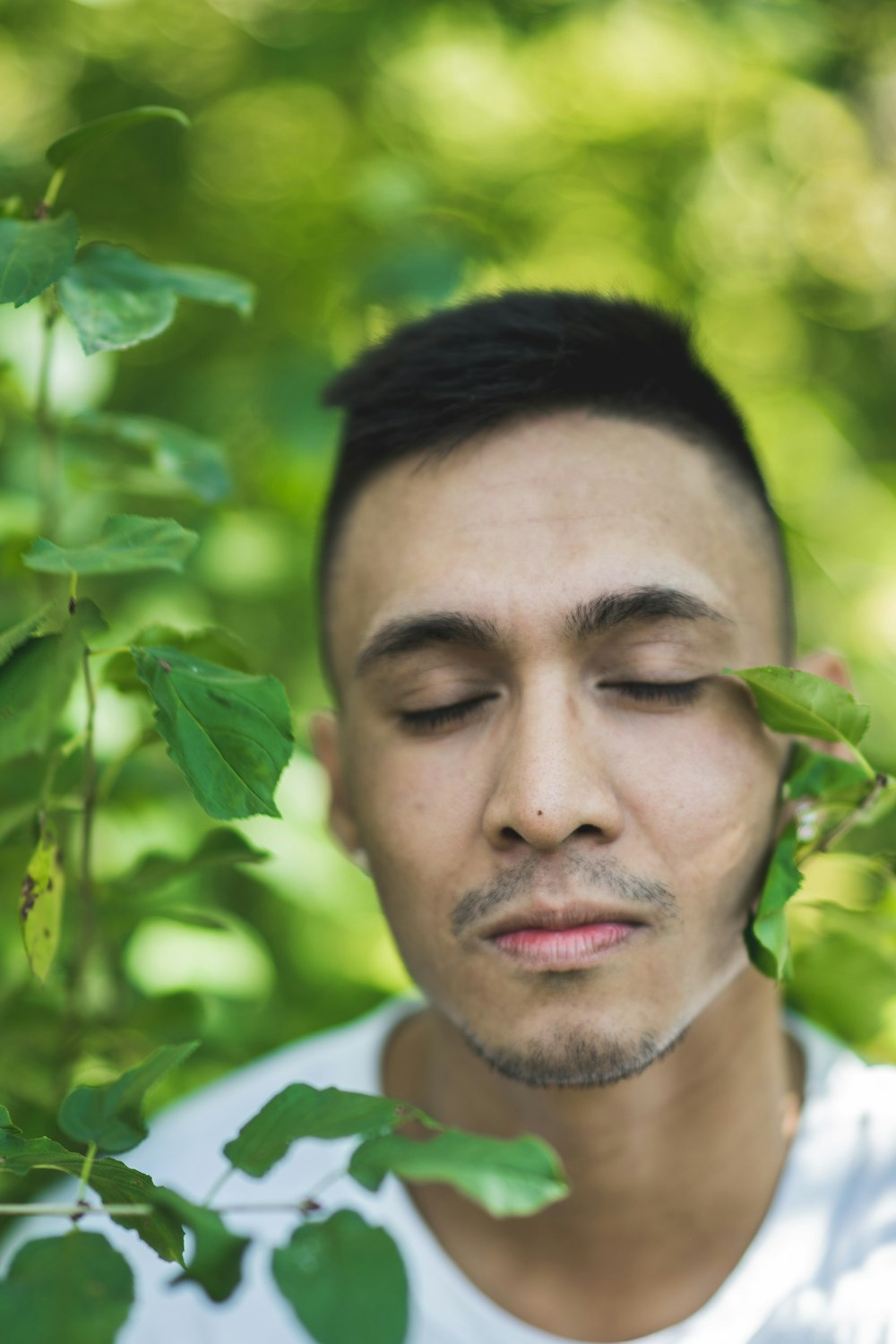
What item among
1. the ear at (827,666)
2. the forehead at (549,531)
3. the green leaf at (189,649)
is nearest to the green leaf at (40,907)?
the green leaf at (189,649)

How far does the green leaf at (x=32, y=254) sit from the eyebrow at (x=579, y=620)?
551 mm

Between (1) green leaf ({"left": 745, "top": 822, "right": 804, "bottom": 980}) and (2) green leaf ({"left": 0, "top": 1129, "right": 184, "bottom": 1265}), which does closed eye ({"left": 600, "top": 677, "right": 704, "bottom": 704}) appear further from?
(2) green leaf ({"left": 0, "top": 1129, "right": 184, "bottom": 1265})

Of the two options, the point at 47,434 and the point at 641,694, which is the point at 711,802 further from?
the point at 47,434

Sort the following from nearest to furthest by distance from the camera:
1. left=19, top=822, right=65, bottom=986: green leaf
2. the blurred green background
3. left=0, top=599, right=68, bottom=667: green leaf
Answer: left=0, top=599, right=68, bottom=667: green leaf → left=19, top=822, right=65, bottom=986: green leaf → the blurred green background

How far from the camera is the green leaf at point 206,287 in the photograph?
1.20 metres

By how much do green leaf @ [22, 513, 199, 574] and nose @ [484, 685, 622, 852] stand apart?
47 cm

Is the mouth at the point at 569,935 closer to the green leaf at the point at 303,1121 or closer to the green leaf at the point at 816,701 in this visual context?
the green leaf at the point at 816,701

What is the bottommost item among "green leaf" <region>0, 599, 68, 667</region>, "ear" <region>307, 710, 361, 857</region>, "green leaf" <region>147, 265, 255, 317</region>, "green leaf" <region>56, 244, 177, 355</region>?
"ear" <region>307, 710, 361, 857</region>

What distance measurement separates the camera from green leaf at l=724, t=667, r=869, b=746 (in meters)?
1.10

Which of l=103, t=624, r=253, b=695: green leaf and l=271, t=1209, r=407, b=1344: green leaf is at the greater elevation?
l=271, t=1209, r=407, b=1344: green leaf

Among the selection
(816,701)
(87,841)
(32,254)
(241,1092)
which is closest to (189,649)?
(87,841)

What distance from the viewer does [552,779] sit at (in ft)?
3.97

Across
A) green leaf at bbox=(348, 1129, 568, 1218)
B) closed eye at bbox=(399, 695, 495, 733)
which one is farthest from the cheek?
green leaf at bbox=(348, 1129, 568, 1218)

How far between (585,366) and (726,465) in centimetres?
25
